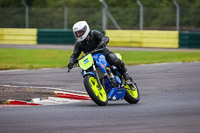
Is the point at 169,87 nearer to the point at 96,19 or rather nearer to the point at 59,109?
the point at 59,109

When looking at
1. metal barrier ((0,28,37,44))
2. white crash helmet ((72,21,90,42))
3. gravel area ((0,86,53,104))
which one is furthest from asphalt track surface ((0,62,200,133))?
metal barrier ((0,28,37,44))

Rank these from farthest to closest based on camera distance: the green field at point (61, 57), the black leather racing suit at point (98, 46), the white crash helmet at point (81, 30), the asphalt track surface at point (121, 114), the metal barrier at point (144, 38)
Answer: the metal barrier at point (144, 38) < the green field at point (61, 57) < the black leather racing suit at point (98, 46) < the white crash helmet at point (81, 30) < the asphalt track surface at point (121, 114)

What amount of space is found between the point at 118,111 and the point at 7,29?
26151 mm

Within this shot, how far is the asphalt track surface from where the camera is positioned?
7.58 m

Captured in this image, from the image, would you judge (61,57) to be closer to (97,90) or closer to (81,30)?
(81,30)

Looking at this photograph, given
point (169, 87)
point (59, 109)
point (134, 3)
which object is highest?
point (59, 109)

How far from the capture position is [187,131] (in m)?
7.28

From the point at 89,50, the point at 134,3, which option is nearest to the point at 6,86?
the point at 89,50

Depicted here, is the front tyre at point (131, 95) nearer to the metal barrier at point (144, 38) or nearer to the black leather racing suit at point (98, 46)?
the black leather racing suit at point (98, 46)

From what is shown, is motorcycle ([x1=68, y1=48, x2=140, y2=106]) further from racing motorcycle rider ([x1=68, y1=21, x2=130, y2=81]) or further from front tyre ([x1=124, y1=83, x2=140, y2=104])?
racing motorcycle rider ([x1=68, y1=21, x2=130, y2=81])

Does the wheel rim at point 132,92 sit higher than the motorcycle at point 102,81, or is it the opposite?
the motorcycle at point 102,81

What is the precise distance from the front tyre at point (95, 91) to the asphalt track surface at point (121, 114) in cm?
16

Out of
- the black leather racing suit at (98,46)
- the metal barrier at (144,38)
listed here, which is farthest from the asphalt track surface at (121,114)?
the metal barrier at (144,38)

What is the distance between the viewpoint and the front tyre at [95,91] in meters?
9.79
